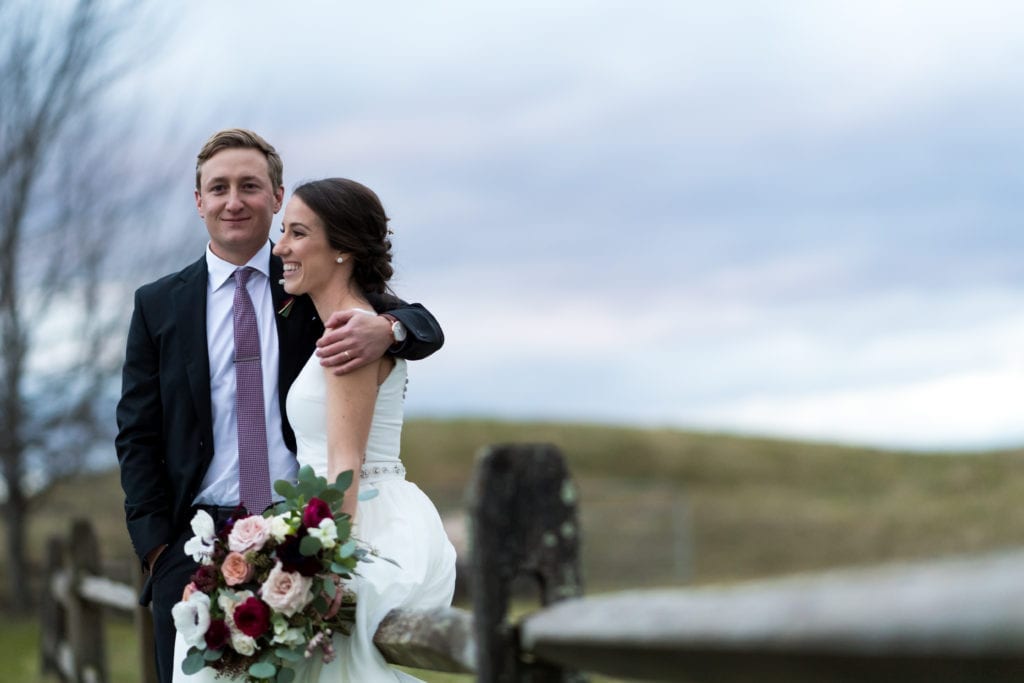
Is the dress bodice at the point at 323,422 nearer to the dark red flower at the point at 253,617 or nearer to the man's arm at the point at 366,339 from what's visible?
the man's arm at the point at 366,339

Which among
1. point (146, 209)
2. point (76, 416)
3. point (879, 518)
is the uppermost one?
point (146, 209)

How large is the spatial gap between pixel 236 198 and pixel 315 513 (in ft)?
4.82

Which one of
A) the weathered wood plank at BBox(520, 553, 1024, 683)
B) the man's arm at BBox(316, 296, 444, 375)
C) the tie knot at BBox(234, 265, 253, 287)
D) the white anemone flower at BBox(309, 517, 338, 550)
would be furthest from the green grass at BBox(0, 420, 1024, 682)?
the weathered wood plank at BBox(520, 553, 1024, 683)

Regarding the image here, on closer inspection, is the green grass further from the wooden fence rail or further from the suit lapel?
the wooden fence rail

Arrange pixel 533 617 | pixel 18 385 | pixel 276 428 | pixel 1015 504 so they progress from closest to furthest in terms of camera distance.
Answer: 1. pixel 533 617
2. pixel 276 428
3. pixel 18 385
4. pixel 1015 504

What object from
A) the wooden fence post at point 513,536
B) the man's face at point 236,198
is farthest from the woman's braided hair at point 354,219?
the wooden fence post at point 513,536

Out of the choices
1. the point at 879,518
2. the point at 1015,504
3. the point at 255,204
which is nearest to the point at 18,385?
the point at 255,204

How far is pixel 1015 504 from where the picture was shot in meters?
33.5

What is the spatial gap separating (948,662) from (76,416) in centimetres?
1891

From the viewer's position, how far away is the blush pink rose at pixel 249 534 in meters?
3.82

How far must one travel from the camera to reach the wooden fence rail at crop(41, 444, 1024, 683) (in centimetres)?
154

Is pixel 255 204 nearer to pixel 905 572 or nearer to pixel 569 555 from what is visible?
pixel 569 555

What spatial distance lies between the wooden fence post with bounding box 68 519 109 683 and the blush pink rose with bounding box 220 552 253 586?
731 centimetres

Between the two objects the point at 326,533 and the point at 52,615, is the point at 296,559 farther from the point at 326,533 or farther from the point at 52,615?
the point at 52,615
